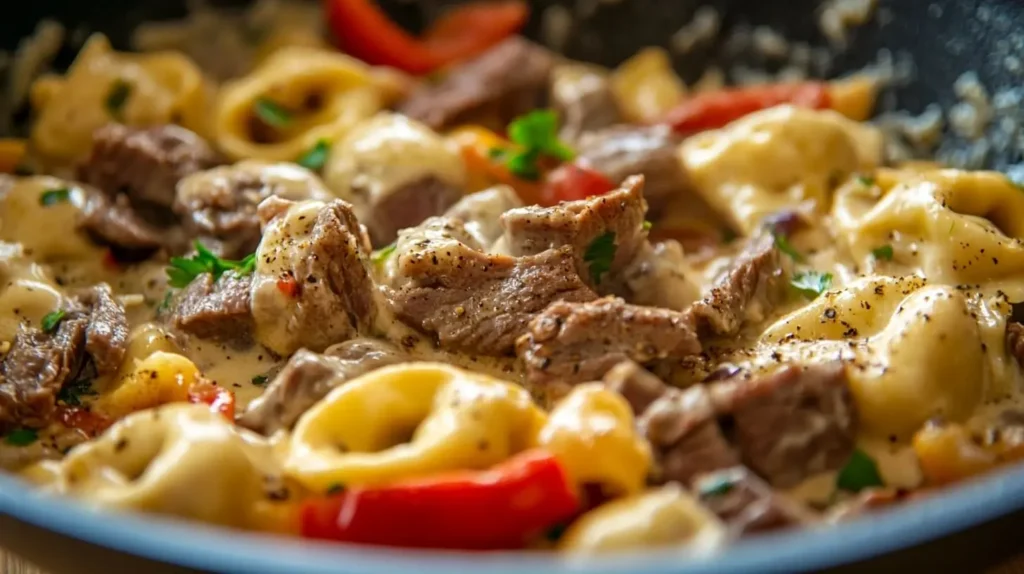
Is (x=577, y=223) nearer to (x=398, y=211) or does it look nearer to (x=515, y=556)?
(x=398, y=211)

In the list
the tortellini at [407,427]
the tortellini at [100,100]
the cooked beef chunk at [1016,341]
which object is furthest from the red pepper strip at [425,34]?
the cooked beef chunk at [1016,341]

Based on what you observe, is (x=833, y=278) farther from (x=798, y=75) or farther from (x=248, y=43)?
(x=248, y=43)

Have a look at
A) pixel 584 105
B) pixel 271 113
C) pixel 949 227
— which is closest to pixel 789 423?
pixel 949 227

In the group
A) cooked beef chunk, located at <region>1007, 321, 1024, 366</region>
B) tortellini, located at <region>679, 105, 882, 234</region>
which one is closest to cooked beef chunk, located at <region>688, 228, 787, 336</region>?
tortellini, located at <region>679, 105, 882, 234</region>

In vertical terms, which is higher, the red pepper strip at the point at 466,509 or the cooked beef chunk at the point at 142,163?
the cooked beef chunk at the point at 142,163

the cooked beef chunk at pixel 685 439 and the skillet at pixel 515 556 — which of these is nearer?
the skillet at pixel 515 556

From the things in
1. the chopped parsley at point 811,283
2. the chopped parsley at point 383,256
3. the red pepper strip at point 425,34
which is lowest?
the chopped parsley at point 811,283

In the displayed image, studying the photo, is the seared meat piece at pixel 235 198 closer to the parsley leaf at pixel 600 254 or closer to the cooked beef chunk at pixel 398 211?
the cooked beef chunk at pixel 398 211
